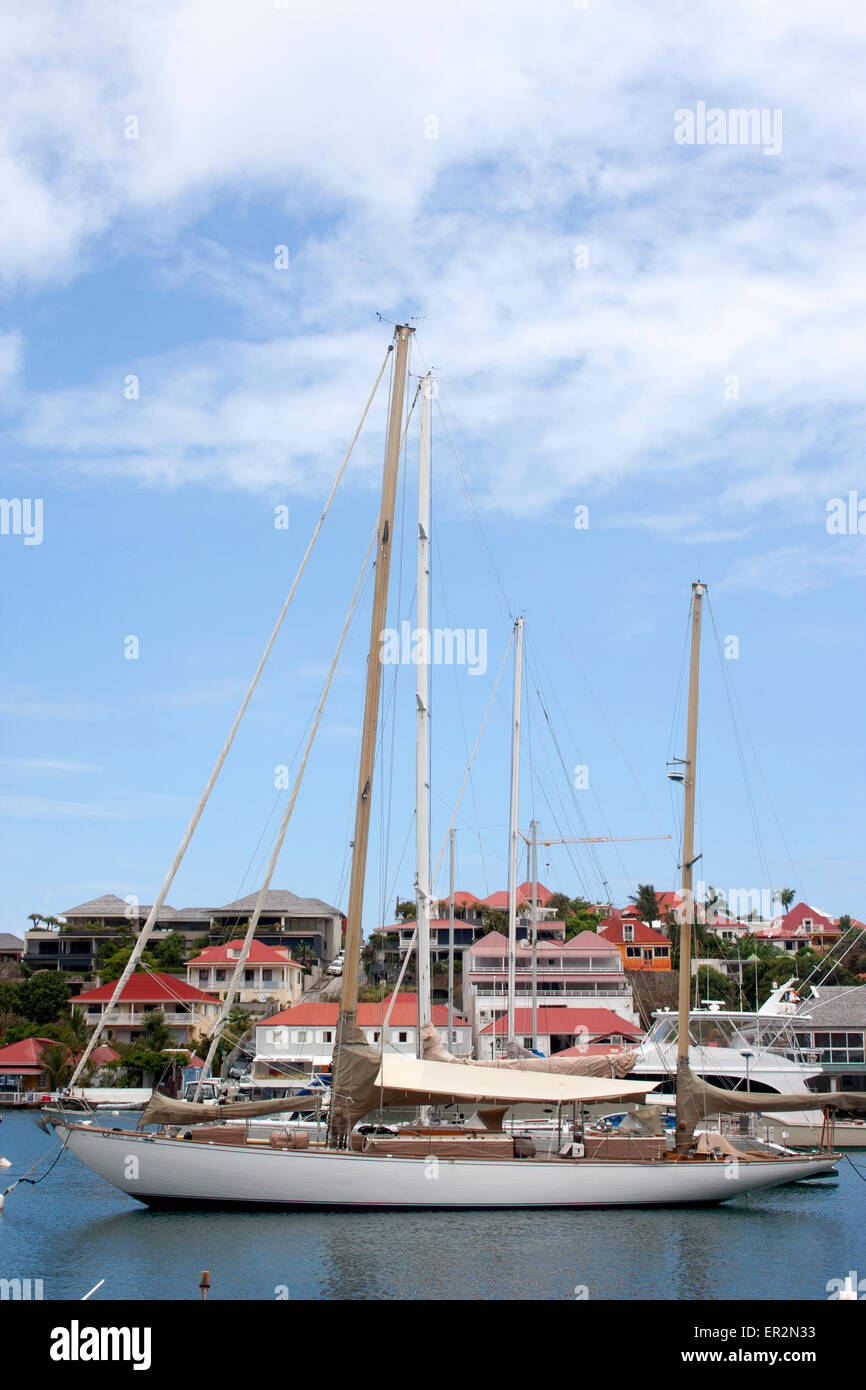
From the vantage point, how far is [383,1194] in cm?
2806

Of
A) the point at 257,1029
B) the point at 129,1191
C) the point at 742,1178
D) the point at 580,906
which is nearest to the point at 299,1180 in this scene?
the point at 129,1191

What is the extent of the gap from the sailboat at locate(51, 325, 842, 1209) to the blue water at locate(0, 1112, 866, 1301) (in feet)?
1.73

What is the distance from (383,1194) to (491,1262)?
526 cm

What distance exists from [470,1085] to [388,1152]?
258 cm

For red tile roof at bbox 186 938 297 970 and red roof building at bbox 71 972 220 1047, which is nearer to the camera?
red roof building at bbox 71 972 220 1047

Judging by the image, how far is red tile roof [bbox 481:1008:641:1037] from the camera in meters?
71.9

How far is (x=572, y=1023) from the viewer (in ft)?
243

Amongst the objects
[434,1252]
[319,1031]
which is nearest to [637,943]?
[319,1031]

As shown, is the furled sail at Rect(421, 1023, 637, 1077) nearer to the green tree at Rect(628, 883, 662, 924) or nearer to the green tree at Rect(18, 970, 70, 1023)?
the green tree at Rect(18, 970, 70, 1023)

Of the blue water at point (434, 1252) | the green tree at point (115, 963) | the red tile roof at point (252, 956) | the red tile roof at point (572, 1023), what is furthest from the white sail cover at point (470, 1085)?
the red tile roof at point (252, 956)

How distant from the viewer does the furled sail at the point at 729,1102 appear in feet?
103

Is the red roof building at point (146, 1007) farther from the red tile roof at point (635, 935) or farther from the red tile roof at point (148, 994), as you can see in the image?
the red tile roof at point (635, 935)

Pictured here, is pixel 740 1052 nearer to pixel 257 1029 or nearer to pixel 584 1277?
pixel 584 1277

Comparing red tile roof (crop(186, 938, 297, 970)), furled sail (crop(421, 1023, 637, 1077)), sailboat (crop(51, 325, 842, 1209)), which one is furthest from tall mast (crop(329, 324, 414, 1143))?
red tile roof (crop(186, 938, 297, 970))
